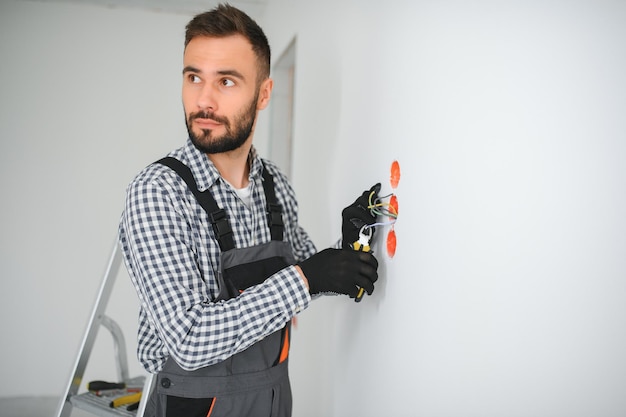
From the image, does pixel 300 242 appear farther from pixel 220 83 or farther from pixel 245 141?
pixel 220 83

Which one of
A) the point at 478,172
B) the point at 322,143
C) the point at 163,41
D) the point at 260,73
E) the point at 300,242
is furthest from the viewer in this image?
the point at 163,41

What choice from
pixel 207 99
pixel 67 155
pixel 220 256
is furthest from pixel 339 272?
pixel 67 155

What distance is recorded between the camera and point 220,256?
1310mm

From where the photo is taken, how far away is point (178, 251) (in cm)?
119

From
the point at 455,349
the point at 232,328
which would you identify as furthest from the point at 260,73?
the point at 455,349

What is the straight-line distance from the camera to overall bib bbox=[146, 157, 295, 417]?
1.27 metres

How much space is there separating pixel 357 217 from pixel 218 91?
458 millimetres

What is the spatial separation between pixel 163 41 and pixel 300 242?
2576mm

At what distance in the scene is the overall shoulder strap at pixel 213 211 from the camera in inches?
50.9

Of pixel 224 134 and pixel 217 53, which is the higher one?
pixel 217 53

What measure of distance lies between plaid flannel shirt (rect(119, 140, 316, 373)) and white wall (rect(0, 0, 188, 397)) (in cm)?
258

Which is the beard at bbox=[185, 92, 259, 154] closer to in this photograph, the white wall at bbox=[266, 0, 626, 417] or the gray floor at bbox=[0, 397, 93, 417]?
the white wall at bbox=[266, 0, 626, 417]

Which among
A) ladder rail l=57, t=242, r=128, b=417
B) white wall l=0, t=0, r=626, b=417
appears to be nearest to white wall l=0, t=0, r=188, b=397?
white wall l=0, t=0, r=626, b=417

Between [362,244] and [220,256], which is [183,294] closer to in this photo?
[220,256]
